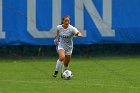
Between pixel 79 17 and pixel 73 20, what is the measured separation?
0.29m

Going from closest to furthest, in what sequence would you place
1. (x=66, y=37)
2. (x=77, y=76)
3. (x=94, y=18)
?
(x=66, y=37) < (x=77, y=76) < (x=94, y=18)

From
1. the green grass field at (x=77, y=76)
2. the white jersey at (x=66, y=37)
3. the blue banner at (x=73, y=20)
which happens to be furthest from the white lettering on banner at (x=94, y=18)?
the white jersey at (x=66, y=37)

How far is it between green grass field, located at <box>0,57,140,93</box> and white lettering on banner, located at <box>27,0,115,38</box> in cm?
112

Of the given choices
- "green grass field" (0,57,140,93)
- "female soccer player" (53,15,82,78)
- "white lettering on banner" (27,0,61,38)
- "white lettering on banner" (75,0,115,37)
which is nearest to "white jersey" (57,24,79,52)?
"female soccer player" (53,15,82,78)

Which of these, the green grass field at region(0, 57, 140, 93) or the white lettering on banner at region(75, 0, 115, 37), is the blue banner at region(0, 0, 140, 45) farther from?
the green grass field at region(0, 57, 140, 93)

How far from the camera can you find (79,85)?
1397cm

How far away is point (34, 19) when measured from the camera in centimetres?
2209

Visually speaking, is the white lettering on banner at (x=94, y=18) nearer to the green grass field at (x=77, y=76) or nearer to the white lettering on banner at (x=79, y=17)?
the white lettering on banner at (x=79, y=17)

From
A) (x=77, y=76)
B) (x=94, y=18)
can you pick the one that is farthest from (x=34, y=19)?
(x=77, y=76)

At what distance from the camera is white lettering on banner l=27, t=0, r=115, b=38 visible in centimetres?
2205

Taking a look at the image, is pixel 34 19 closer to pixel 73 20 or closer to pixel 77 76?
pixel 73 20

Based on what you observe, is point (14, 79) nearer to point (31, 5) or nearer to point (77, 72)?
point (77, 72)

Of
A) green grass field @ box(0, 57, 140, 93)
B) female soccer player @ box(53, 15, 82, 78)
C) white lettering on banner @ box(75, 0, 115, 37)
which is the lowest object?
green grass field @ box(0, 57, 140, 93)

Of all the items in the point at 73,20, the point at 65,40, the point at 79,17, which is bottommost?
the point at 65,40
